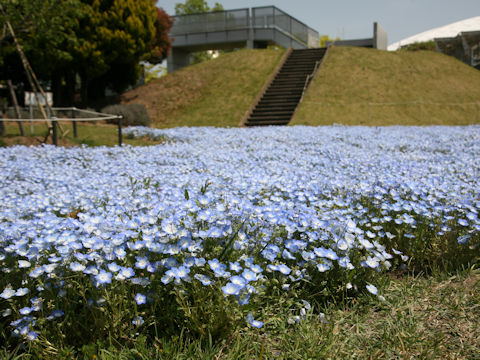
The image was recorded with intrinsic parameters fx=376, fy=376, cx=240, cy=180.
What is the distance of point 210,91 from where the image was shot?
24.9 m

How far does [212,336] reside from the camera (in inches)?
90.6

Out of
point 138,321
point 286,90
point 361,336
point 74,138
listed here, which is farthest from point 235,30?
point 138,321

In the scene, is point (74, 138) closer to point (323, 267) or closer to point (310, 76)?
point (323, 267)

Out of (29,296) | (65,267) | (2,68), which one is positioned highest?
(2,68)

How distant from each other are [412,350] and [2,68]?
25871mm

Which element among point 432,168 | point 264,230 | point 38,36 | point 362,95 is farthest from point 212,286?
point 362,95

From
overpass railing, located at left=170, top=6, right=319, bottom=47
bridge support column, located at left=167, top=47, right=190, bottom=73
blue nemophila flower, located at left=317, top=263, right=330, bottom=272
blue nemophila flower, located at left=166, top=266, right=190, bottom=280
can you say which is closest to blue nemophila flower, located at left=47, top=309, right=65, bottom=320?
blue nemophila flower, located at left=166, top=266, right=190, bottom=280

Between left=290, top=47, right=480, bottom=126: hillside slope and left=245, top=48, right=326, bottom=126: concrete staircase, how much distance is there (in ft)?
2.07

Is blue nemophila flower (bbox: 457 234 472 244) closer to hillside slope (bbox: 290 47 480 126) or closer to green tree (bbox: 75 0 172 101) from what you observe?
hillside slope (bbox: 290 47 480 126)

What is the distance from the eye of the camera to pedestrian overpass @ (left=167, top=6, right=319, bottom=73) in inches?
1377

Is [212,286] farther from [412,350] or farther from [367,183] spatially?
[367,183]

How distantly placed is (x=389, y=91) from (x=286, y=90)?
20.7 ft

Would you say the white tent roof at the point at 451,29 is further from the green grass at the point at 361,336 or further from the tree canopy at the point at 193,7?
the green grass at the point at 361,336

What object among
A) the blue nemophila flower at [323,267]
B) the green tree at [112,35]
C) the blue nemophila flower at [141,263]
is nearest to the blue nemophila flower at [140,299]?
the blue nemophila flower at [141,263]
